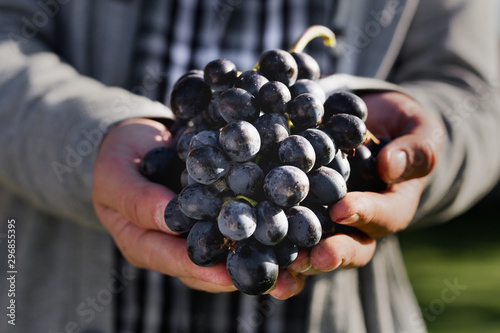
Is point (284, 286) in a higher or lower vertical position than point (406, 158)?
lower

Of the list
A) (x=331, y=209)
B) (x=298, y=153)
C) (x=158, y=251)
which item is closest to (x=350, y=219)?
(x=331, y=209)

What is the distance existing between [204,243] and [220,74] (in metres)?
0.30

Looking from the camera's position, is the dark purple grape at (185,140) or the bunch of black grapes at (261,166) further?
the dark purple grape at (185,140)

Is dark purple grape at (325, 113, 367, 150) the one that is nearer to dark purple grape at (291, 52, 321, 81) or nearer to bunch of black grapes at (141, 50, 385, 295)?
bunch of black grapes at (141, 50, 385, 295)

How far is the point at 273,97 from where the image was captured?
0.78 m

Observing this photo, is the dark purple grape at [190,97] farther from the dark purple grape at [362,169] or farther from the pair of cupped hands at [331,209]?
the dark purple grape at [362,169]

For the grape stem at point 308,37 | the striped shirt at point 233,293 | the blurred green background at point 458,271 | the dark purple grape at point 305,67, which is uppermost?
the grape stem at point 308,37

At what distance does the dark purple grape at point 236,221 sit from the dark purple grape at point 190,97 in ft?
0.78

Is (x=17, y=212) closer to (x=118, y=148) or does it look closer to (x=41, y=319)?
(x=41, y=319)

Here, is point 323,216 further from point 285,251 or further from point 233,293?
point 233,293

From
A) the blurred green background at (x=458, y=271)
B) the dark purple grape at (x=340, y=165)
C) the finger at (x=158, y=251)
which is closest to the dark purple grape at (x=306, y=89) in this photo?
the dark purple grape at (x=340, y=165)

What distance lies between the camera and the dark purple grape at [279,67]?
82 centimetres

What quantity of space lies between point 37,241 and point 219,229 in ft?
2.61

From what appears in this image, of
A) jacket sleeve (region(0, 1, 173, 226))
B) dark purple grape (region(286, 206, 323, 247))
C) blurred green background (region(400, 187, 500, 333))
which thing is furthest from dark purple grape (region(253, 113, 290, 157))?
blurred green background (region(400, 187, 500, 333))
